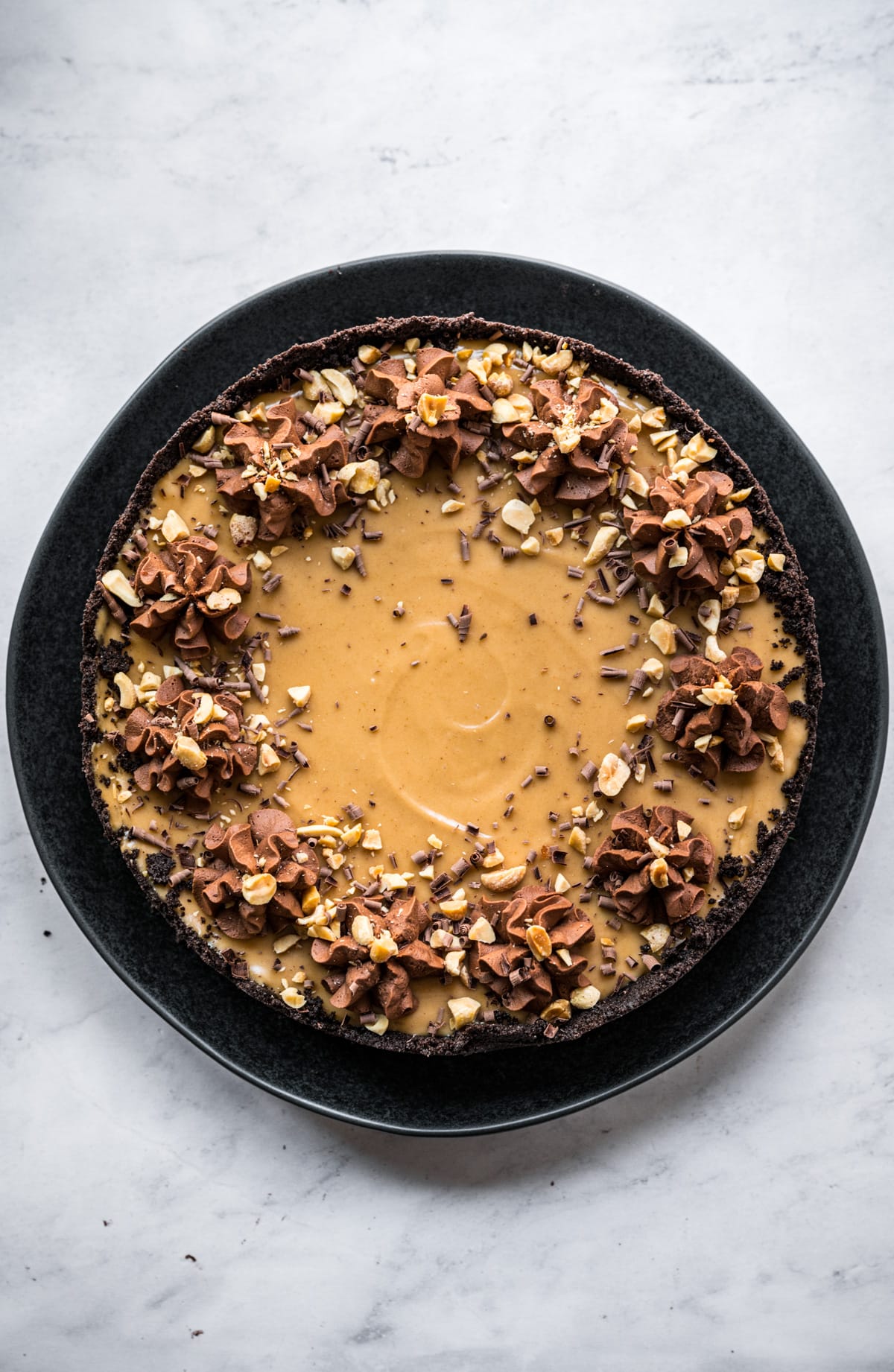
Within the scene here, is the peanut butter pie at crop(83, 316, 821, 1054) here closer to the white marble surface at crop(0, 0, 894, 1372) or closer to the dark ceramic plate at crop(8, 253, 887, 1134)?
the dark ceramic plate at crop(8, 253, 887, 1134)

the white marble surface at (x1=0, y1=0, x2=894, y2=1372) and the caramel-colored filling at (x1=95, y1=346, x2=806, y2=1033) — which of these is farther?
the white marble surface at (x1=0, y1=0, x2=894, y2=1372)

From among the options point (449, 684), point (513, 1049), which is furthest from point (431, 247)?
point (513, 1049)

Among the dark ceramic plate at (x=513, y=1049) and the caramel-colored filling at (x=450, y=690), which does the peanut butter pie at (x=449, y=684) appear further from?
the dark ceramic plate at (x=513, y=1049)

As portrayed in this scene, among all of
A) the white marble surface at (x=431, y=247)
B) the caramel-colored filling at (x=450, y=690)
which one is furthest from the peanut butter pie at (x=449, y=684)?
the white marble surface at (x=431, y=247)

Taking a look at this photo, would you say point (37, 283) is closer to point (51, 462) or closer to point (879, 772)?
point (51, 462)

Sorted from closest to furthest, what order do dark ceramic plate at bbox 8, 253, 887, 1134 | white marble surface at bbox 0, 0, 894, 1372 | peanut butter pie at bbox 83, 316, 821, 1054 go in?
peanut butter pie at bbox 83, 316, 821, 1054 → dark ceramic plate at bbox 8, 253, 887, 1134 → white marble surface at bbox 0, 0, 894, 1372

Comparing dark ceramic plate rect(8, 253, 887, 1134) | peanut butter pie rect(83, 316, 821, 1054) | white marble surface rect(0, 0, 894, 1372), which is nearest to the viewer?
peanut butter pie rect(83, 316, 821, 1054)

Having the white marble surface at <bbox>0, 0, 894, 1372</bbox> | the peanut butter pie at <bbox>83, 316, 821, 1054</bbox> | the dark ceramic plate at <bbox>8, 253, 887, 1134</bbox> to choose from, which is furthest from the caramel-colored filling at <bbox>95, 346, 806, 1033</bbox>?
the white marble surface at <bbox>0, 0, 894, 1372</bbox>

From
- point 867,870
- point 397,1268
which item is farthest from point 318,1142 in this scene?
point 867,870
